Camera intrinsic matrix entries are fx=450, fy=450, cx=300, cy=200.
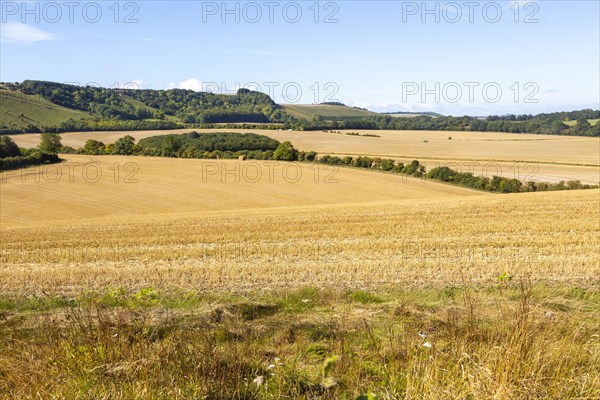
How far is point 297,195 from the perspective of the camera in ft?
178

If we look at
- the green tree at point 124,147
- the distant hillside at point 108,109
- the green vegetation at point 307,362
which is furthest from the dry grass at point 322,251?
the distant hillside at point 108,109

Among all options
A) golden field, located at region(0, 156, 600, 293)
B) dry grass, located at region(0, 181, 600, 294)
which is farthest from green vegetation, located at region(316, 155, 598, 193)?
dry grass, located at region(0, 181, 600, 294)

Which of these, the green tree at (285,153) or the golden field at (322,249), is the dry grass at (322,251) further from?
the green tree at (285,153)

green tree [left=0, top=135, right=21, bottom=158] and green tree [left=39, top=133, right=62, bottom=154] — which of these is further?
green tree [left=39, top=133, right=62, bottom=154]

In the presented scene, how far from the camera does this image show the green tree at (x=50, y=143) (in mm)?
91688

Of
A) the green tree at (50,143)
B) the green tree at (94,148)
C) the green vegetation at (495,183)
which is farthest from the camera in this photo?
the green tree at (94,148)

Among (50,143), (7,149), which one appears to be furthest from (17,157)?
(50,143)

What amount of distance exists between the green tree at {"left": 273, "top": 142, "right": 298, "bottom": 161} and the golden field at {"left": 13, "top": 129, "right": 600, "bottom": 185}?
384 inches

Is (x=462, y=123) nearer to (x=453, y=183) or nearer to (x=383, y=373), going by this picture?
(x=453, y=183)

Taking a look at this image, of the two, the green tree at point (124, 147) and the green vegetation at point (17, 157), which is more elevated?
the green tree at point (124, 147)

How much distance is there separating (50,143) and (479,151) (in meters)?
87.5

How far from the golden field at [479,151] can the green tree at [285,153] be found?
975 cm

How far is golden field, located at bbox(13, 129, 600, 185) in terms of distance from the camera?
64562 millimetres

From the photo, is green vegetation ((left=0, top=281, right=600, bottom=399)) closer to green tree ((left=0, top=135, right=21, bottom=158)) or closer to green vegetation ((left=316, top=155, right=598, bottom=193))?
green vegetation ((left=316, top=155, right=598, bottom=193))
